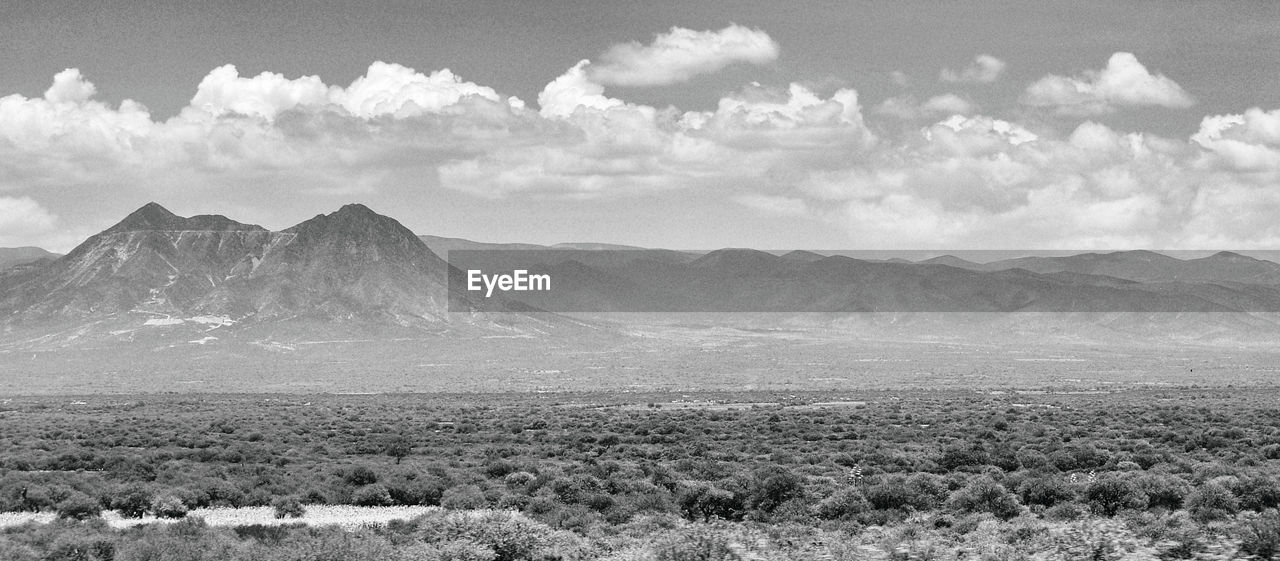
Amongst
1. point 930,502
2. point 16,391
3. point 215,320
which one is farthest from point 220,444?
point 215,320

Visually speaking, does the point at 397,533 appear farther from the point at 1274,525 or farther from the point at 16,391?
the point at 16,391

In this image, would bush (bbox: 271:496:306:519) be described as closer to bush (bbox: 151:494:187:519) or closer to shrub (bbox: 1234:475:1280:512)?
bush (bbox: 151:494:187:519)

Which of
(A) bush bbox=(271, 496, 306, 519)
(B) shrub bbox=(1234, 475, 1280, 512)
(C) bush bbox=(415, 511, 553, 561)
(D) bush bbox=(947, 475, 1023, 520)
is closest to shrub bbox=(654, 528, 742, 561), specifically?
(C) bush bbox=(415, 511, 553, 561)

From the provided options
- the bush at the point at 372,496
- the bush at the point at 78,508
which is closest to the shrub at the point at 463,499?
the bush at the point at 372,496

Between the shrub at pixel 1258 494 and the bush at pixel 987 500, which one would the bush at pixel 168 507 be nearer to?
the bush at pixel 987 500

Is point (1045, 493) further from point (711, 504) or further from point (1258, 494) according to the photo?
point (711, 504)
